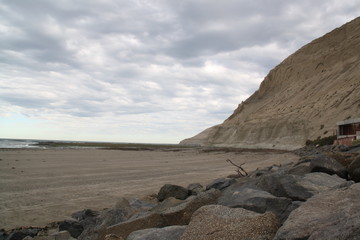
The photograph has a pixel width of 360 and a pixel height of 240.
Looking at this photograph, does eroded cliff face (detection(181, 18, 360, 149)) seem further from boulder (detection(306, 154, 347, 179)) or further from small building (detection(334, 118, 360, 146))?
boulder (detection(306, 154, 347, 179))

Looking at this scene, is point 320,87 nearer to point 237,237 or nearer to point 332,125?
point 332,125

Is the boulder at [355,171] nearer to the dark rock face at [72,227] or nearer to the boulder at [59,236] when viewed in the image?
the boulder at [59,236]

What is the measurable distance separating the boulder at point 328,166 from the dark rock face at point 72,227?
221 inches

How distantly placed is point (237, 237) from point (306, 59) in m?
85.0

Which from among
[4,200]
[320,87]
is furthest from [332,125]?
[4,200]

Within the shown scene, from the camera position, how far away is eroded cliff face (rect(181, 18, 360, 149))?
5141 centimetres

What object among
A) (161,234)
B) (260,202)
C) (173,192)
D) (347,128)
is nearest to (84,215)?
(173,192)

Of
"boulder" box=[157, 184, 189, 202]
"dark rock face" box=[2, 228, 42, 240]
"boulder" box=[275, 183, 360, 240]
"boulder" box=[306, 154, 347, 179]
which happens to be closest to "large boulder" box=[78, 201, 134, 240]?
"dark rock face" box=[2, 228, 42, 240]

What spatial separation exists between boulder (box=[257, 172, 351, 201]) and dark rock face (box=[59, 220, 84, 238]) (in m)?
4.00

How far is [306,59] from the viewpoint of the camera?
8050 cm

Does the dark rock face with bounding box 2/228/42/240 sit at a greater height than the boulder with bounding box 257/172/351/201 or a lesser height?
lesser

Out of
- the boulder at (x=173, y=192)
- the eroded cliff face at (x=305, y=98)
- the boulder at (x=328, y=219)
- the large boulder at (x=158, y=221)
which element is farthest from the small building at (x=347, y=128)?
the boulder at (x=328, y=219)

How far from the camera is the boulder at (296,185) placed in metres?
5.32

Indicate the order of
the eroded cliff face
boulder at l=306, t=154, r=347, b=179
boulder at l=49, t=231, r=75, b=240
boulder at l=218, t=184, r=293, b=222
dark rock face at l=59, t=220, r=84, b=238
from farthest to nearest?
1. the eroded cliff face
2. boulder at l=306, t=154, r=347, b=179
3. dark rock face at l=59, t=220, r=84, b=238
4. boulder at l=49, t=231, r=75, b=240
5. boulder at l=218, t=184, r=293, b=222
